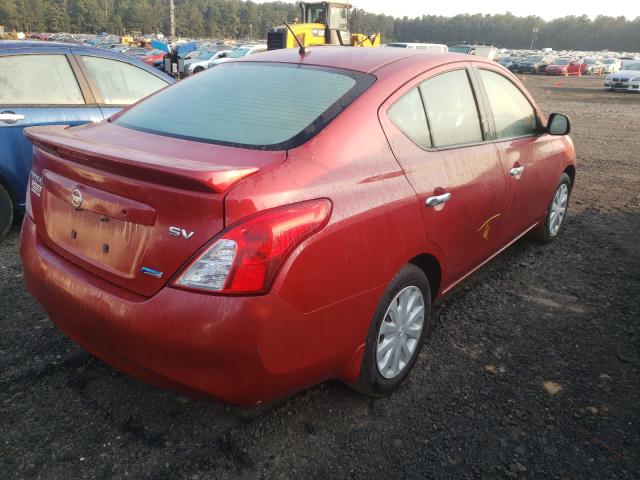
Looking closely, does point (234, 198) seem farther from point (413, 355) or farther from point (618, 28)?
point (618, 28)

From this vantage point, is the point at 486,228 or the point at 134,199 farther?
the point at 486,228

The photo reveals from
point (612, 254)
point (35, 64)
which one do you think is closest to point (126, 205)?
point (35, 64)

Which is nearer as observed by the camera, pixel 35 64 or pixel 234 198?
pixel 234 198

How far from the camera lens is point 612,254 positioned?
4.51m

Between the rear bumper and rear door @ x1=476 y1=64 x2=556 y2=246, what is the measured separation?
1846 millimetres

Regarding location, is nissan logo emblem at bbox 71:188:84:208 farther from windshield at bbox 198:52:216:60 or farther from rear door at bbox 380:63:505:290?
windshield at bbox 198:52:216:60

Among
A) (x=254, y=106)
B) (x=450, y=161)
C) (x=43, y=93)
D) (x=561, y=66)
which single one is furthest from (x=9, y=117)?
(x=561, y=66)

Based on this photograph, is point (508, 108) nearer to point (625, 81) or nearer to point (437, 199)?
point (437, 199)

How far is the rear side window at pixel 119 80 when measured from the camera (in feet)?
15.5

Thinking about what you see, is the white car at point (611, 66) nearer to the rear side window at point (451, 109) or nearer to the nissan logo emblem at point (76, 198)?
the rear side window at point (451, 109)

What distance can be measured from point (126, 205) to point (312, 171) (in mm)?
692

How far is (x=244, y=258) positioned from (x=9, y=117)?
132 inches

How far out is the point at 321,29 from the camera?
19500mm

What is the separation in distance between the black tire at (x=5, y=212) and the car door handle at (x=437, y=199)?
3546mm
